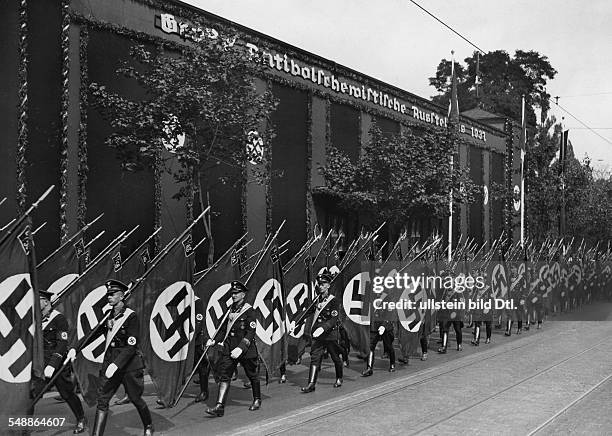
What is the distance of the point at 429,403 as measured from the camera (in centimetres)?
1048

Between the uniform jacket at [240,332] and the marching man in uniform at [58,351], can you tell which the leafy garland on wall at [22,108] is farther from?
the uniform jacket at [240,332]

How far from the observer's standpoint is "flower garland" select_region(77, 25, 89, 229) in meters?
15.2

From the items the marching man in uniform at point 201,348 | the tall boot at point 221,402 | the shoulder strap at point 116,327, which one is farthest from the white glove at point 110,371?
the marching man in uniform at point 201,348

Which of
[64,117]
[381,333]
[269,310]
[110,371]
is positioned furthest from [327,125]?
[110,371]

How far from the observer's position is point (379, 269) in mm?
14633

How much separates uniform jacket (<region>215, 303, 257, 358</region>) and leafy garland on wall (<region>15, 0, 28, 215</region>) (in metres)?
5.76

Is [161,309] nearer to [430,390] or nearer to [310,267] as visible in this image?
[430,390]

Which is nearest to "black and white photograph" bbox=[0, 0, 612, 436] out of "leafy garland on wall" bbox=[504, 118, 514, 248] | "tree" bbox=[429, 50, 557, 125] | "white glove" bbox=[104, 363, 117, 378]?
"white glove" bbox=[104, 363, 117, 378]

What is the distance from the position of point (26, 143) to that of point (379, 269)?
702cm

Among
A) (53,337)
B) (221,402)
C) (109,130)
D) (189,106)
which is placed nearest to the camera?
(53,337)

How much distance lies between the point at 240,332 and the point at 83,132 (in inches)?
279

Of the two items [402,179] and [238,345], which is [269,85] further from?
[238,345]

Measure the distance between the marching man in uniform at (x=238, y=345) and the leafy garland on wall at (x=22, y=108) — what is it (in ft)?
19.0

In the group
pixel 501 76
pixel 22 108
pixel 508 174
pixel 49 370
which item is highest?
pixel 501 76
